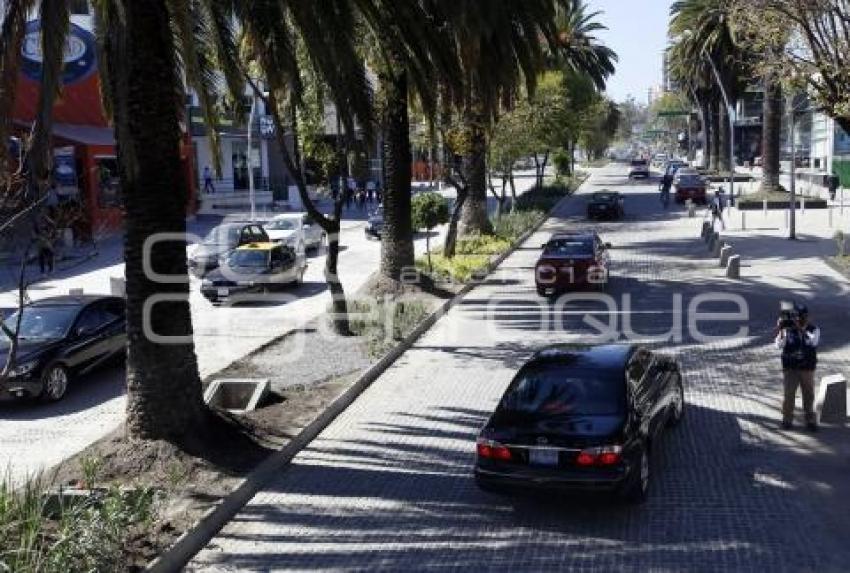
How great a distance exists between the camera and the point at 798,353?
38.2 feet

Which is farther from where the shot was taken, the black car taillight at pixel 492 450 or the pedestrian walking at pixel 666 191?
the pedestrian walking at pixel 666 191

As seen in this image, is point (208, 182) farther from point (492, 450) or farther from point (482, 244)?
point (492, 450)

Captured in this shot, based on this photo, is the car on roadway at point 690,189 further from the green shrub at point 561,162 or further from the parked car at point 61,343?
the parked car at point 61,343

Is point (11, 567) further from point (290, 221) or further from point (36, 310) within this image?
point (290, 221)

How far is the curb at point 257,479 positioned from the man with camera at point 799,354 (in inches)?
235

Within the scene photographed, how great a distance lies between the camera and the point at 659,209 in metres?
50.9

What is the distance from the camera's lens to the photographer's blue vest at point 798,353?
11602 millimetres

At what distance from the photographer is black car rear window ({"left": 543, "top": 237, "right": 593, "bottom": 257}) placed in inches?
919

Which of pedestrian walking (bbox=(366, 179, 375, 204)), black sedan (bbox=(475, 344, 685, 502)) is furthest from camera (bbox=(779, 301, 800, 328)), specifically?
pedestrian walking (bbox=(366, 179, 375, 204))

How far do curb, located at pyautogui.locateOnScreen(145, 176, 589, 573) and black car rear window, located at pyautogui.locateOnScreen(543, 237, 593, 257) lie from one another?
641cm

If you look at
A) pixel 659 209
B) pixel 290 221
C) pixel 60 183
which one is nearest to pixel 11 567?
pixel 290 221

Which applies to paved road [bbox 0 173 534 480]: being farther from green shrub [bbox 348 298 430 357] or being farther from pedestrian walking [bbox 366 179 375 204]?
pedestrian walking [bbox 366 179 375 204]

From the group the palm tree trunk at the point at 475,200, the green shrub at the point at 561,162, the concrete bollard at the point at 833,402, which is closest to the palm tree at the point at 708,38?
the green shrub at the point at 561,162

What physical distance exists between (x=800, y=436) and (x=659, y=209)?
1597 inches
